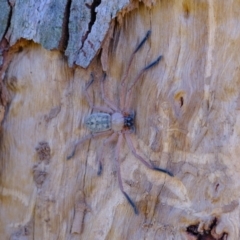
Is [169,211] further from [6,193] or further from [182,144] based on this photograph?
[6,193]

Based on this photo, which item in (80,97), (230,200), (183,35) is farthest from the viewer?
(80,97)

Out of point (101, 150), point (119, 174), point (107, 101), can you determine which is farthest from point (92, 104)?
point (119, 174)

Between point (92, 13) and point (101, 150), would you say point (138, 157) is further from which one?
point (92, 13)

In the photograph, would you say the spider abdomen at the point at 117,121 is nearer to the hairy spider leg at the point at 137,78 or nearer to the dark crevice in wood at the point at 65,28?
the hairy spider leg at the point at 137,78

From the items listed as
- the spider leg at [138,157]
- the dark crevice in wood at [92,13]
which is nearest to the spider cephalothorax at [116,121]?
the spider leg at [138,157]

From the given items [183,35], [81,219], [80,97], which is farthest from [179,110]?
[81,219]
